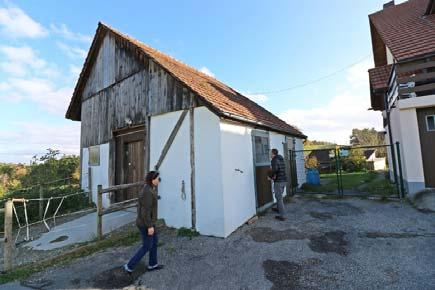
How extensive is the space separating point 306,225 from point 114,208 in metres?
5.02

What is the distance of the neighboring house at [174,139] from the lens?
6.06 metres

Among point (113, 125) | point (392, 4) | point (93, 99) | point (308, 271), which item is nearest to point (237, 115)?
point (308, 271)

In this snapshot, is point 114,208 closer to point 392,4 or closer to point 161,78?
point 161,78

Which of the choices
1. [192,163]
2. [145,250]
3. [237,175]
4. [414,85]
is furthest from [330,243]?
[414,85]

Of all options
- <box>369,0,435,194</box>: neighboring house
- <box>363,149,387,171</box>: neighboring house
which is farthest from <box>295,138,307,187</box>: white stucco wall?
<box>363,149,387,171</box>: neighboring house

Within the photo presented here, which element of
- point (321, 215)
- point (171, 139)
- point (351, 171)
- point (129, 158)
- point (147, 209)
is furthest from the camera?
point (351, 171)

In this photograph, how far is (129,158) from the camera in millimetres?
8781

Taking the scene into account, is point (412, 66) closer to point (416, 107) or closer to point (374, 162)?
point (416, 107)

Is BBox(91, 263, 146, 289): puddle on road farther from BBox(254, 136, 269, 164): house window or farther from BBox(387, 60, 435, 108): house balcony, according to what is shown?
BBox(387, 60, 435, 108): house balcony

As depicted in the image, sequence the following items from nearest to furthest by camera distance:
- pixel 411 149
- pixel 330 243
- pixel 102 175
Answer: pixel 330 243, pixel 411 149, pixel 102 175

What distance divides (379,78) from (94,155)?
12.7 m

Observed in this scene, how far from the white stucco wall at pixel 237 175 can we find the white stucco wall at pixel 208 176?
0.13 m

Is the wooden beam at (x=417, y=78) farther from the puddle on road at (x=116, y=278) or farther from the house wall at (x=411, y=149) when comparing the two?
the puddle on road at (x=116, y=278)

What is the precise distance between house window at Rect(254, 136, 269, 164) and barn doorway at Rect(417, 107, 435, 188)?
484cm
